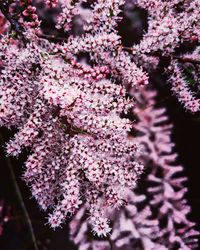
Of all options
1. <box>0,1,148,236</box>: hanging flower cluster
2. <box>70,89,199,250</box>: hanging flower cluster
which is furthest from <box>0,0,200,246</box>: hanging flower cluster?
<box>70,89,199,250</box>: hanging flower cluster

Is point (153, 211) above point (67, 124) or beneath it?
above

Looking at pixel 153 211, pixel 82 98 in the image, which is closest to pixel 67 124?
pixel 82 98

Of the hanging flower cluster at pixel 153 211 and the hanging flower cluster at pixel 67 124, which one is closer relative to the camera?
the hanging flower cluster at pixel 67 124

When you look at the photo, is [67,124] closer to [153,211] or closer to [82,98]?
[82,98]

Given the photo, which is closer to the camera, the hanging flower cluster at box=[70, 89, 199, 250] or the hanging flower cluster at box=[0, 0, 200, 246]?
the hanging flower cluster at box=[0, 0, 200, 246]

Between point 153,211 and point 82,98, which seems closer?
point 82,98

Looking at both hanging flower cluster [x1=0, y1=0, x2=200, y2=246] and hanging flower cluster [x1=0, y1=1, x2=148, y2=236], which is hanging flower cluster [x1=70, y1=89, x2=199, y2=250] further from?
hanging flower cluster [x1=0, y1=1, x2=148, y2=236]

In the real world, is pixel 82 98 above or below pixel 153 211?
below

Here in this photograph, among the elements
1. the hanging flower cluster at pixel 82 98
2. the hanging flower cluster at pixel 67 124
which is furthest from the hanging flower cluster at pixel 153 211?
the hanging flower cluster at pixel 67 124

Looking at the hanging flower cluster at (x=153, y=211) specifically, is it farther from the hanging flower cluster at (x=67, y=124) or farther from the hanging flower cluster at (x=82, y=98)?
the hanging flower cluster at (x=67, y=124)

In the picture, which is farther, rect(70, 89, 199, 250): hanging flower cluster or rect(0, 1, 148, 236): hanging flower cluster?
rect(70, 89, 199, 250): hanging flower cluster

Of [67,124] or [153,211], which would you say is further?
[153,211]

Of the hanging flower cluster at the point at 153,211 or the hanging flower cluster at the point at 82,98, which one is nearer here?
the hanging flower cluster at the point at 82,98
